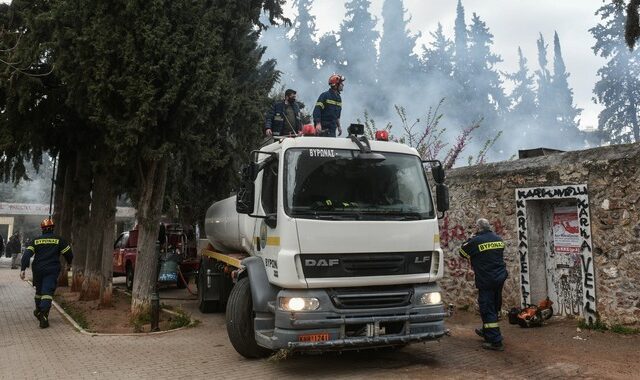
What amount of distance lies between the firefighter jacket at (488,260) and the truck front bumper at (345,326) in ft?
4.79

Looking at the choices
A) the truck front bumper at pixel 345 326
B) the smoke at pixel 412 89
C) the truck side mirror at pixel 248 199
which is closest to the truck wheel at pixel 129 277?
the truck side mirror at pixel 248 199

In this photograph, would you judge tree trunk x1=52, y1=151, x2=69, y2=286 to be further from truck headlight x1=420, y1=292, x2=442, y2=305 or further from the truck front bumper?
truck headlight x1=420, y1=292, x2=442, y2=305

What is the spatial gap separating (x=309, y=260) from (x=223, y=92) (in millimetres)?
4759

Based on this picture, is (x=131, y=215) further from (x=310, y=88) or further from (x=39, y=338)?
(x=39, y=338)

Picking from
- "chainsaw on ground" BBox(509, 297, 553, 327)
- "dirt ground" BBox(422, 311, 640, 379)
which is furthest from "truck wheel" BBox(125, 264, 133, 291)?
"chainsaw on ground" BBox(509, 297, 553, 327)

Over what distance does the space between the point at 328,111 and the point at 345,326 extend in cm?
370

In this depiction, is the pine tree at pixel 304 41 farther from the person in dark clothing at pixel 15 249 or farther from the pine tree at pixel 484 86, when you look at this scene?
the person in dark clothing at pixel 15 249

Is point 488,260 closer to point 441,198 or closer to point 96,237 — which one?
point 441,198

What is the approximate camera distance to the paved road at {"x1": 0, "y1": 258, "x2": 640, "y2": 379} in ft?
18.3

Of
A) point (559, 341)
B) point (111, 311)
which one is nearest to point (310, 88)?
point (111, 311)

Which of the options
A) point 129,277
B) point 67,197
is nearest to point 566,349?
point 129,277

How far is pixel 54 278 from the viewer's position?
8789 mm

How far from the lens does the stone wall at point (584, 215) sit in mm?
6867

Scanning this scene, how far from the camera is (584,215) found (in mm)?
7383
